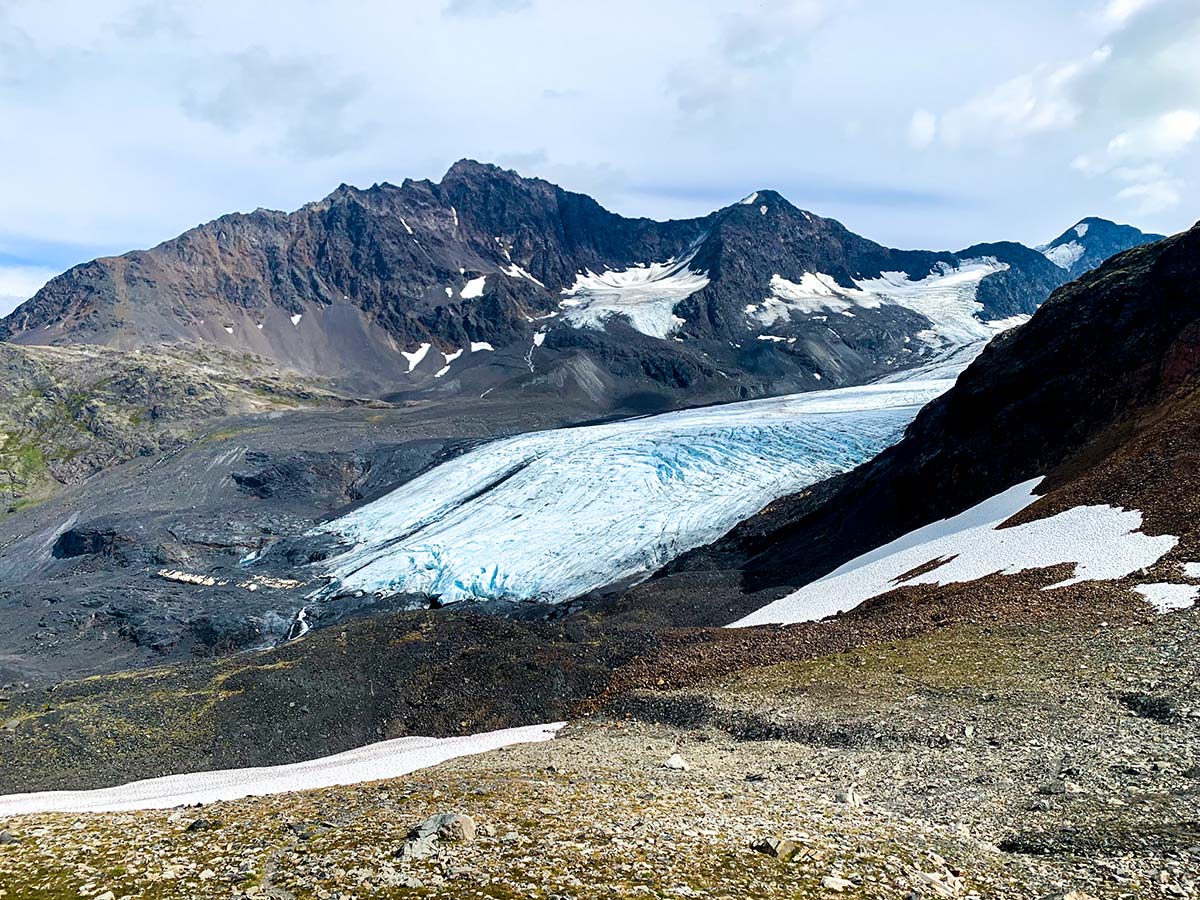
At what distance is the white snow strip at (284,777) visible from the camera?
1895cm

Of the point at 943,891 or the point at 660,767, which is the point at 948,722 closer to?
the point at 660,767

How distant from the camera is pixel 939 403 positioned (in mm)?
53469

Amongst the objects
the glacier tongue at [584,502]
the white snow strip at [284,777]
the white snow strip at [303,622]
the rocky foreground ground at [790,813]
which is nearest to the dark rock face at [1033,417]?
the glacier tongue at [584,502]

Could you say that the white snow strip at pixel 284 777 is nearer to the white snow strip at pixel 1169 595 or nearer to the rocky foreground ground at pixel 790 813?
the rocky foreground ground at pixel 790 813

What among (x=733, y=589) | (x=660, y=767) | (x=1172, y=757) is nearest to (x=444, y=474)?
(x=733, y=589)

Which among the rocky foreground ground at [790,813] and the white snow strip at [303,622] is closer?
the rocky foreground ground at [790,813]

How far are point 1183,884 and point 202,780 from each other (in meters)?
22.6

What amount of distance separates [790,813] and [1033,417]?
124ft

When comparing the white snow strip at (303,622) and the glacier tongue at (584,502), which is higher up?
the glacier tongue at (584,502)

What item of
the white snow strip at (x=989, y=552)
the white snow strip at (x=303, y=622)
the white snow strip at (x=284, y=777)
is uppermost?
the white snow strip at (x=989, y=552)

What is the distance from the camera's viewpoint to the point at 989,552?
92.3 feet

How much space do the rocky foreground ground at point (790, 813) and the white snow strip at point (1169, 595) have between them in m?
0.68

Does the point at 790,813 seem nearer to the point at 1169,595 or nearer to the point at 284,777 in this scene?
the point at 1169,595

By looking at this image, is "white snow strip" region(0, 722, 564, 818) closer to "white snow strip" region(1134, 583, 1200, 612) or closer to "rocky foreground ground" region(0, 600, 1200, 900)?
"rocky foreground ground" region(0, 600, 1200, 900)
